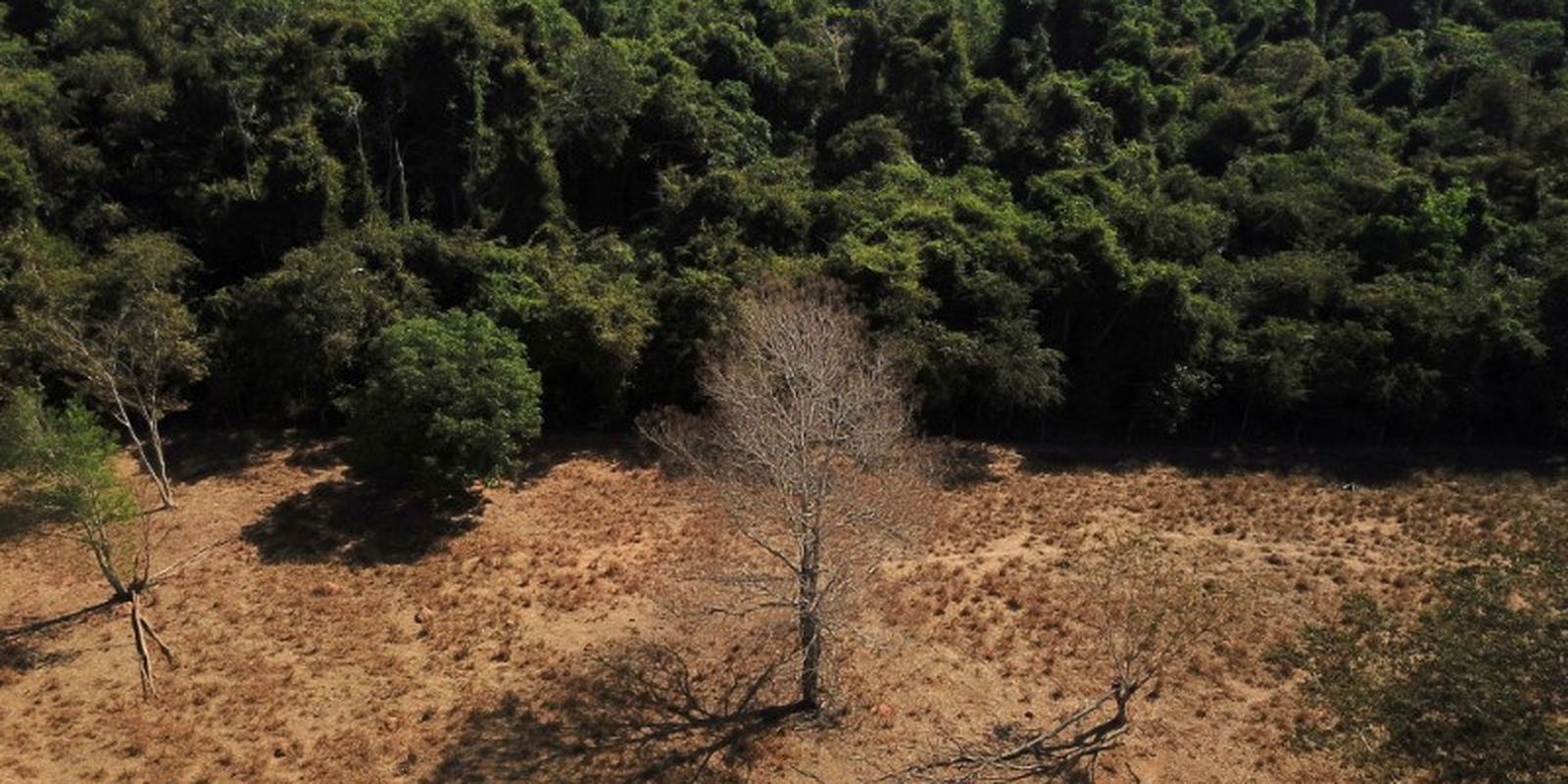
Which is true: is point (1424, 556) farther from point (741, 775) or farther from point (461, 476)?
point (461, 476)

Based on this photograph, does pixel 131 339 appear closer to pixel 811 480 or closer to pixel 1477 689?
pixel 811 480

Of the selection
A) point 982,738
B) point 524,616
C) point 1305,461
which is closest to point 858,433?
point 982,738

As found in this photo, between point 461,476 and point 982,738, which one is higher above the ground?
point 461,476

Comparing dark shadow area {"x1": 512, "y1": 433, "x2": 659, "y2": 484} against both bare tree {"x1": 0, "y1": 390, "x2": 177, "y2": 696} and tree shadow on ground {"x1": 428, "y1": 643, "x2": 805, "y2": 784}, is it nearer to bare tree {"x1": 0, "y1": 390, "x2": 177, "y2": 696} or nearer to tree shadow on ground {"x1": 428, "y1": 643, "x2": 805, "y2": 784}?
tree shadow on ground {"x1": 428, "y1": 643, "x2": 805, "y2": 784}

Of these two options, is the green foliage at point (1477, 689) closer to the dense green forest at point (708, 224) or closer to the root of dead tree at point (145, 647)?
the dense green forest at point (708, 224)

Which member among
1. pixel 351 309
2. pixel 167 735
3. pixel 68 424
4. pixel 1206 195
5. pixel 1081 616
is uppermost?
pixel 1206 195

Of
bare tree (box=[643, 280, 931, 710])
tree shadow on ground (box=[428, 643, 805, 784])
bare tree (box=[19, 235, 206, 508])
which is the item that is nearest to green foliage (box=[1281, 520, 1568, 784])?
bare tree (box=[643, 280, 931, 710])
